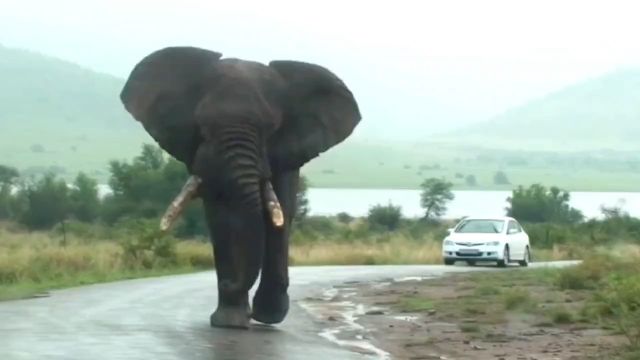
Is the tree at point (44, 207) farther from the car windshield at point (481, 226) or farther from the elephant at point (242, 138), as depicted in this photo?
the elephant at point (242, 138)

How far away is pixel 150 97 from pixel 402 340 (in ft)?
13.3

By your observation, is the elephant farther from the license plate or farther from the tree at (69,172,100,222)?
the tree at (69,172,100,222)

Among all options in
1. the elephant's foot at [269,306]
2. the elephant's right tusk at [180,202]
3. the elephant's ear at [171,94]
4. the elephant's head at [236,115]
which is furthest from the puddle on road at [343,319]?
the elephant's ear at [171,94]

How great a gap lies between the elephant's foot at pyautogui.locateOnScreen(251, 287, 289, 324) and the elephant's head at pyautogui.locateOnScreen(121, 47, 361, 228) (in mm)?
1544

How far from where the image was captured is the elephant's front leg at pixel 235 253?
16.2 meters

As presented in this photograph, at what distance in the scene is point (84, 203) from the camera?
7444 cm

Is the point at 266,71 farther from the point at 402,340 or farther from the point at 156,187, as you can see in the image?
the point at 156,187

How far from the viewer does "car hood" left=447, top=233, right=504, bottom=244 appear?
40.6m

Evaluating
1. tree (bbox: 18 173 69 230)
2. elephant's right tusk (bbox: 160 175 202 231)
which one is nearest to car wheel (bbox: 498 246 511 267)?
elephant's right tusk (bbox: 160 175 202 231)

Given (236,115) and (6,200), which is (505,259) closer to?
(236,115)

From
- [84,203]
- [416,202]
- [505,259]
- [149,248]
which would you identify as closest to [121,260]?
[149,248]

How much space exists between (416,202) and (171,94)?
101 meters

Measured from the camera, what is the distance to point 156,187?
209 feet

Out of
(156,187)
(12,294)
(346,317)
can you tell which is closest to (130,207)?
(156,187)
